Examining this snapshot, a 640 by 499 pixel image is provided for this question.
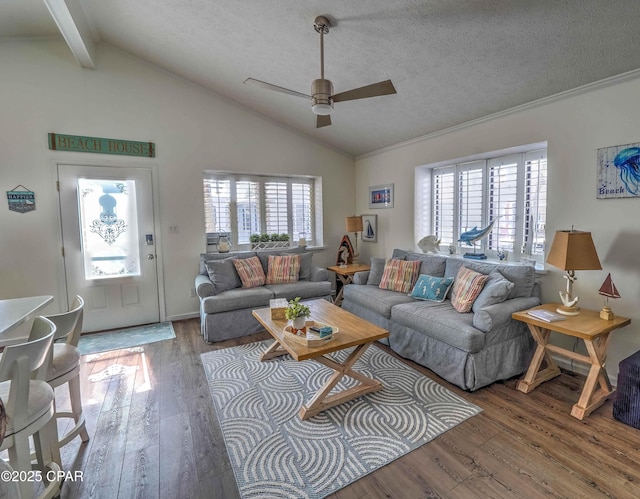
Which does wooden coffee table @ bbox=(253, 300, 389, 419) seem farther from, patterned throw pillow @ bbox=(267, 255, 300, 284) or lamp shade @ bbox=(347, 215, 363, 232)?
lamp shade @ bbox=(347, 215, 363, 232)

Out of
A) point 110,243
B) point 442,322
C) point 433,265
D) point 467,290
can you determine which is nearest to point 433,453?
point 442,322

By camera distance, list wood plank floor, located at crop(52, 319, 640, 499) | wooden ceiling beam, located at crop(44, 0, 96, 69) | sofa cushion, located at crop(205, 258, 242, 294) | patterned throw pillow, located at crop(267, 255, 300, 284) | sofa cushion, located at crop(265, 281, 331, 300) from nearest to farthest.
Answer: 1. wood plank floor, located at crop(52, 319, 640, 499)
2. wooden ceiling beam, located at crop(44, 0, 96, 69)
3. sofa cushion, located at crop(205, 258, 242, 294)
4. sofa cushion, located at crop(265, 281, 331, 300)
5. patterned throw pillow, located at crop(267, 255, 300, 284)

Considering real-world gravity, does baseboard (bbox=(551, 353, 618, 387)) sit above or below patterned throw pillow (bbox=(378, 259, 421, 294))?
below

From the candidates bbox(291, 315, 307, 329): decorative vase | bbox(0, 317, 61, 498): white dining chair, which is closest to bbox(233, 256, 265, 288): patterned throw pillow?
bbox(291, 315, 307, 329): decorative vase

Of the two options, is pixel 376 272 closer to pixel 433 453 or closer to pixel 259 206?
pixel 259 206

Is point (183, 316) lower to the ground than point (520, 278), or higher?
lower

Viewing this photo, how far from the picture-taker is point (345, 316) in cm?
298

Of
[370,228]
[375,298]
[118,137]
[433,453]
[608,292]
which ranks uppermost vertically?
[118,137]

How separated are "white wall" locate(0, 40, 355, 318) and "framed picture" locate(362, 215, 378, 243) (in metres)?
1.34

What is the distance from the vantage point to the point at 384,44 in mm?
2748

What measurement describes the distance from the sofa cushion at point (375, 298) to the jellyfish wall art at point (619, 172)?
75.3 inches

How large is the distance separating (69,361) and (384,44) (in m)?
3.27

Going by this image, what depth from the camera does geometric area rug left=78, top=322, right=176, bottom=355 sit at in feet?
11.7

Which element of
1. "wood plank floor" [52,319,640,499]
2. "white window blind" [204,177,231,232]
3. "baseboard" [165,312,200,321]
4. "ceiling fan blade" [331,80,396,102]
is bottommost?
"wood plank floor" [52,319,640,499]
